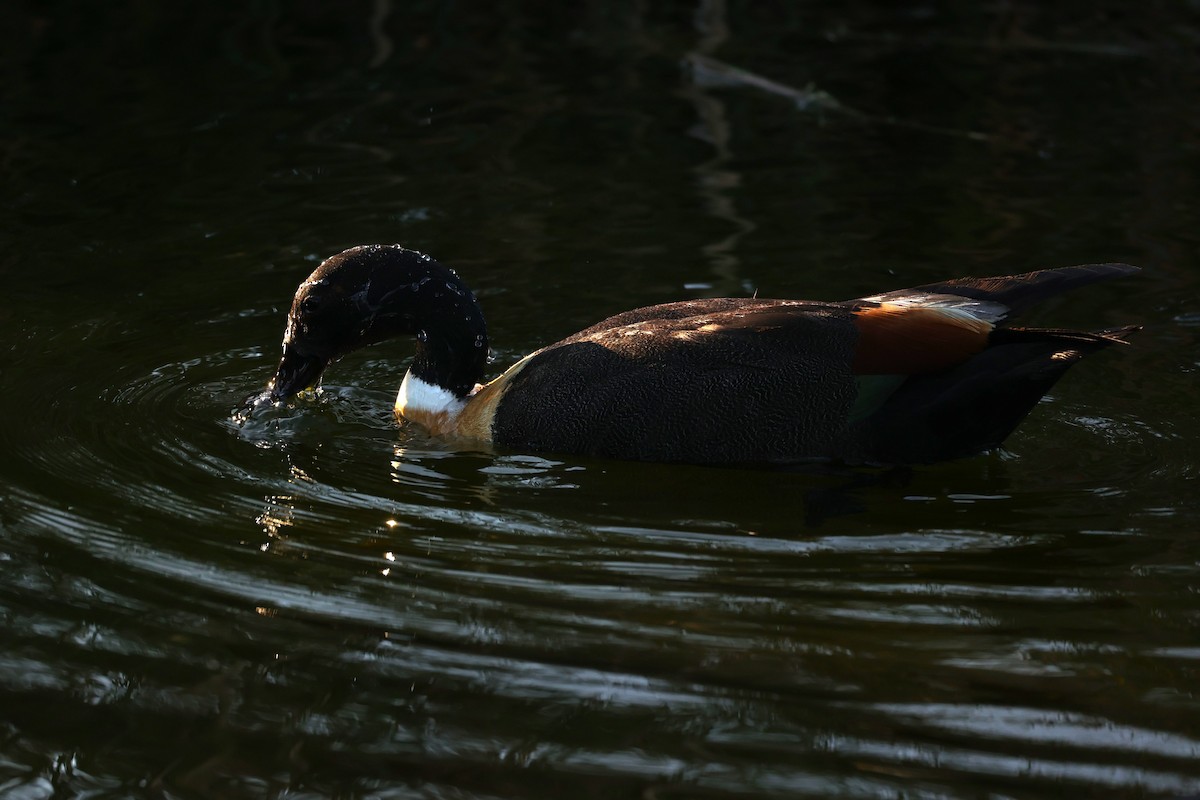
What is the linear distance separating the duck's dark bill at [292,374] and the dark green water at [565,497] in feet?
0.48

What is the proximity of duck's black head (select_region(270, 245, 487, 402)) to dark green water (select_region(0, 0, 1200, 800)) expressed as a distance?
294 mm

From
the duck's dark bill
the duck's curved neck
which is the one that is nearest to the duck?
the duck's curved neck

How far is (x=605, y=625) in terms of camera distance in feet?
14.7

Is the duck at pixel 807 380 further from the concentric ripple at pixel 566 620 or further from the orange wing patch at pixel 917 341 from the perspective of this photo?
the concentric ripple at pixel 566 620

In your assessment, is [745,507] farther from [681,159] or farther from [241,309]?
[681,159]

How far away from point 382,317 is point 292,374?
17.8 inches

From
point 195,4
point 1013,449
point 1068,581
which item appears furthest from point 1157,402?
point 195,4

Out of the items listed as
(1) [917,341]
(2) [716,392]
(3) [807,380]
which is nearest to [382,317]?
(2) [716,392]

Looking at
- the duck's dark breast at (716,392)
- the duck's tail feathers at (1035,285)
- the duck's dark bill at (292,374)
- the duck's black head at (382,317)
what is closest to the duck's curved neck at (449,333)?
the duck's black head at (382,317)

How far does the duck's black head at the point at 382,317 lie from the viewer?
6500mm

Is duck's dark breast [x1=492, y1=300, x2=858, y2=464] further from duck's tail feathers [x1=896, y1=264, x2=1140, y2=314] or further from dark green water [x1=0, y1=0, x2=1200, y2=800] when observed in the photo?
duck's tail feathers [x1=896, y1=264, x2=1140, y2=314]

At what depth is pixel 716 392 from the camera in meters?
5.95

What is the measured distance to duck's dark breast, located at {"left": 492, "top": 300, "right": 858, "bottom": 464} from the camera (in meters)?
5.95

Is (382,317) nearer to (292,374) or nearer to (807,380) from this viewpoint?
(292,374)
